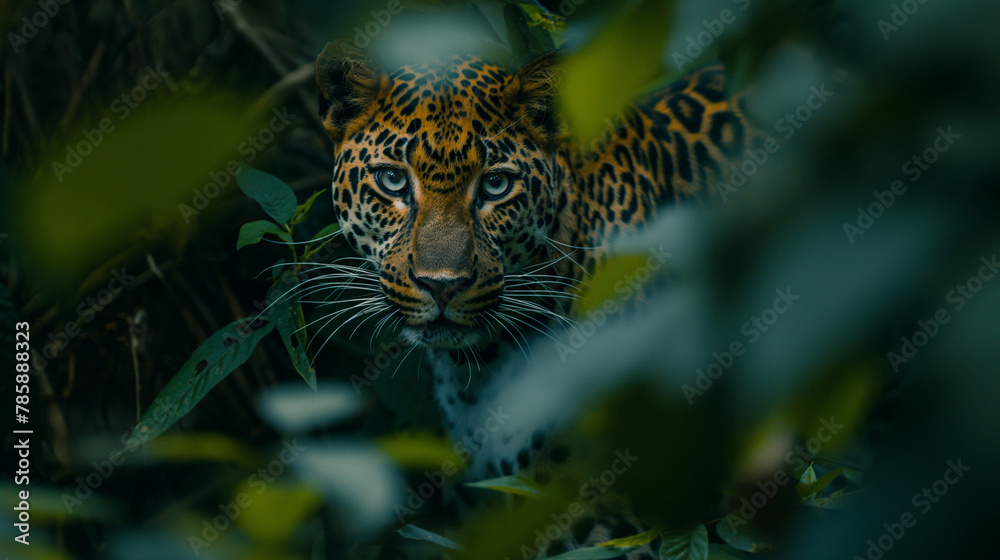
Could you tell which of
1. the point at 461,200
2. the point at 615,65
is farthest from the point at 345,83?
the point at 615,65

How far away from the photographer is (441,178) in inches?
73.9

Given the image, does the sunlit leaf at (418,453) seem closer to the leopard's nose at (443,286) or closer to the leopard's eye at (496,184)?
the leopard's nose at (443,286)

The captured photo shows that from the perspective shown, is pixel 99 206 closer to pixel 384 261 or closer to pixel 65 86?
pixel 384 261

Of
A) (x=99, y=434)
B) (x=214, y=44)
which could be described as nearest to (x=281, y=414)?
(x=99, y=434)

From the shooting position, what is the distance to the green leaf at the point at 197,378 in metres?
1.71

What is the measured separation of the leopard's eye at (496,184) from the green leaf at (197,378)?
63 cm

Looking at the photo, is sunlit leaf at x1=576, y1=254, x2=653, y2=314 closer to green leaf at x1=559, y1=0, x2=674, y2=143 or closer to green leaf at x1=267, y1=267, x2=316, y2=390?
green leaf at x1=559, y1=0, x2=674, y2=143

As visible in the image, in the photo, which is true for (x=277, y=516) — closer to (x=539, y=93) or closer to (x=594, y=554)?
(x=594, y=554)

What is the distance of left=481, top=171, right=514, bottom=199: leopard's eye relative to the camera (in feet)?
6.32

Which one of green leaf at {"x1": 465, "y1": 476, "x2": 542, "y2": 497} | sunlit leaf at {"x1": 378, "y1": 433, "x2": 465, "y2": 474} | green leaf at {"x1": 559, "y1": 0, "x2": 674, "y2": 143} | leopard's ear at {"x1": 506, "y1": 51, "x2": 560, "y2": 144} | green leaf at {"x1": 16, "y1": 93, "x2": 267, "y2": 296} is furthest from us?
leopard's ear at {"x1": 506, "y1": 51, "x2": 560, "y2": 144}

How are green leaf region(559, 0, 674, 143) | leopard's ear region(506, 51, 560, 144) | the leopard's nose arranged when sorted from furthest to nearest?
1. the leopard's nose
2. leopard's ear region(506, 51, 560, 144)
3. green leaf region(559, 0, 674, 143)

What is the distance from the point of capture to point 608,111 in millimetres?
338

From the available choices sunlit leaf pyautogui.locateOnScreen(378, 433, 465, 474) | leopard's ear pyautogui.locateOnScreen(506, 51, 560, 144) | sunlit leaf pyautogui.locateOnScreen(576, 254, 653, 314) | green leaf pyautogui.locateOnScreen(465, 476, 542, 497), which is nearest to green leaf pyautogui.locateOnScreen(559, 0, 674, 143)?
sunlit leaf pyautogui.locateOnScreen(576, 254, 653, 314)

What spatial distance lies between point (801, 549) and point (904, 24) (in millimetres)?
221
